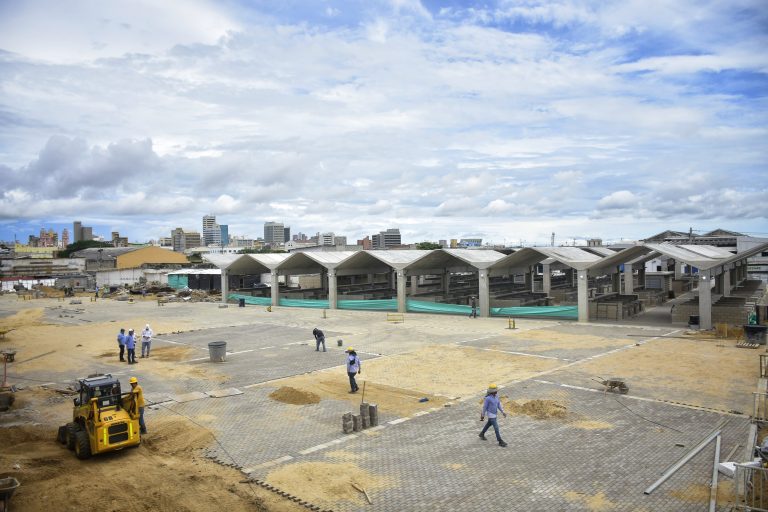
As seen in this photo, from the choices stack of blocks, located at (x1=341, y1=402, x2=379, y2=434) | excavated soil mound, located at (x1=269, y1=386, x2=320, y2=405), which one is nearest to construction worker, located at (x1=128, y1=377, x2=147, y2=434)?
excavated soil mound, located at (x1=269, y1=386, x2=320, y2=405)

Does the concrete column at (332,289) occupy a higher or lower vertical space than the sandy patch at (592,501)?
higher

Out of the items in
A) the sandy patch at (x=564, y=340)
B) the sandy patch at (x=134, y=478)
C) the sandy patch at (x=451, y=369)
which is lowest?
the sandy patch at (x=134, y=478)

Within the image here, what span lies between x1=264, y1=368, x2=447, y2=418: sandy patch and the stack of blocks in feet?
4.22

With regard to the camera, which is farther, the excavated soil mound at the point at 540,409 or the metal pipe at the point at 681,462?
the excavated soil mound at the point at 540,409

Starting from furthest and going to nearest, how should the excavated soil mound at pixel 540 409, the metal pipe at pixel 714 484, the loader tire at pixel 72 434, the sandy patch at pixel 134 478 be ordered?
the excavated soil mound at pixel 540 409 → the loader tire at pixel 72 434 → the sandy patch at pixel 134 478 → the metal pipe at pixel 714 484

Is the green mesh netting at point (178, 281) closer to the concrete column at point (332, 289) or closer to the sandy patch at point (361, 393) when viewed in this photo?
the concrete column at point (332, 289)

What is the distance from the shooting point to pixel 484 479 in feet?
34.2

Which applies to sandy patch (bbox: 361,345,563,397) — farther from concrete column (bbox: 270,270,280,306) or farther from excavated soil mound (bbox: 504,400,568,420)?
concrete column (bbox: 270,270,280,306)

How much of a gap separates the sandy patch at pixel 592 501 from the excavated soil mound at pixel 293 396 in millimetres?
8616

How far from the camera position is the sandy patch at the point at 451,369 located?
58.9ft

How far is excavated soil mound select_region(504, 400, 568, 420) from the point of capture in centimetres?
1434

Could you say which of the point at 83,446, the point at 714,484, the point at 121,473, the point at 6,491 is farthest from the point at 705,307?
the point at 6,491

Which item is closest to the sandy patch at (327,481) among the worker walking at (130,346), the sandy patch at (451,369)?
the sandy patch at (451,369)

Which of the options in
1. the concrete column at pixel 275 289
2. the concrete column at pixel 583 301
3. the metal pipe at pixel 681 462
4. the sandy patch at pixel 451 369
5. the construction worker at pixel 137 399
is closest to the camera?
the metal pipe at pixel 681 462
